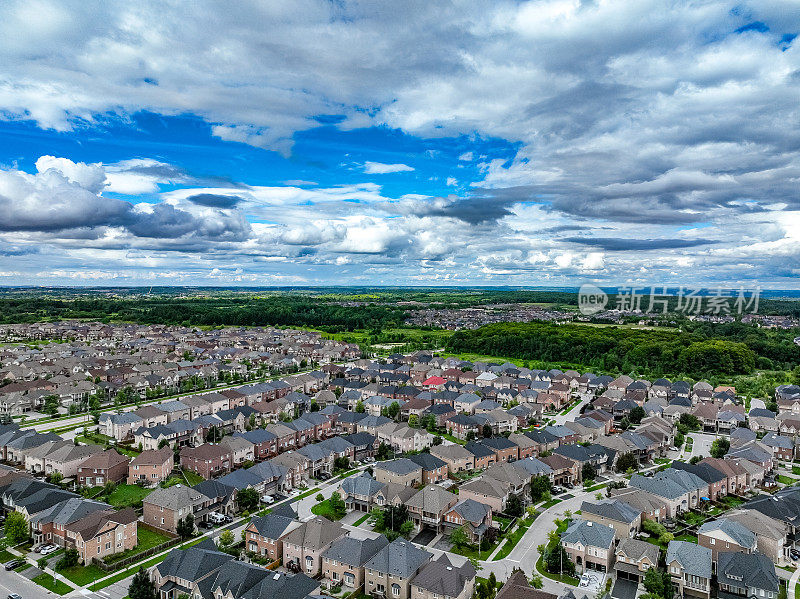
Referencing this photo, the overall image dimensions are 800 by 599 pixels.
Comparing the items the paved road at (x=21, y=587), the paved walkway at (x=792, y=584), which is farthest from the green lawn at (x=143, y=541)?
the paved walkway at (x=792, y=584)

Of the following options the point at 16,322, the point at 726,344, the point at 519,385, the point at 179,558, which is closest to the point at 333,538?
the point at 179,558

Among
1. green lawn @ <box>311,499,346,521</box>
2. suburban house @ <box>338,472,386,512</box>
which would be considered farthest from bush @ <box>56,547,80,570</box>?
suburban house @ <box>338,472,386,512</box>

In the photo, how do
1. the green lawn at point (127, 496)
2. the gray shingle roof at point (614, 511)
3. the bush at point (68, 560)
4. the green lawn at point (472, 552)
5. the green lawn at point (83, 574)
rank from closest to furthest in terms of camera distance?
the green lawn at point (83, 574), the bush at point (68, 560), the green lawn at point (472, 552), the gray shingle roof at point (614, 511), the green lawn at point (127, 496)

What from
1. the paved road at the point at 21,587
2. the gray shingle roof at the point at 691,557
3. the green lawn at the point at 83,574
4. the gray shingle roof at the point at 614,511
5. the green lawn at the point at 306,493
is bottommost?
the green lawn at the point at 306,493

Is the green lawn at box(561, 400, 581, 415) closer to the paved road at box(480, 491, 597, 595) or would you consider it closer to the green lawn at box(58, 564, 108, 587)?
the paved road at box(480, 491, 597, 595)

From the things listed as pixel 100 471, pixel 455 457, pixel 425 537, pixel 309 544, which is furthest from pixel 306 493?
pixel 100 471

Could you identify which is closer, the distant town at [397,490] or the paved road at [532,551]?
the distant town at [397,490]

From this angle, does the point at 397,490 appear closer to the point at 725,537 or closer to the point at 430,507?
the point at 430,507

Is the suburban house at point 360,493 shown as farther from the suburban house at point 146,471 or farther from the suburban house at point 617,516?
the suburban house at point 146,471
